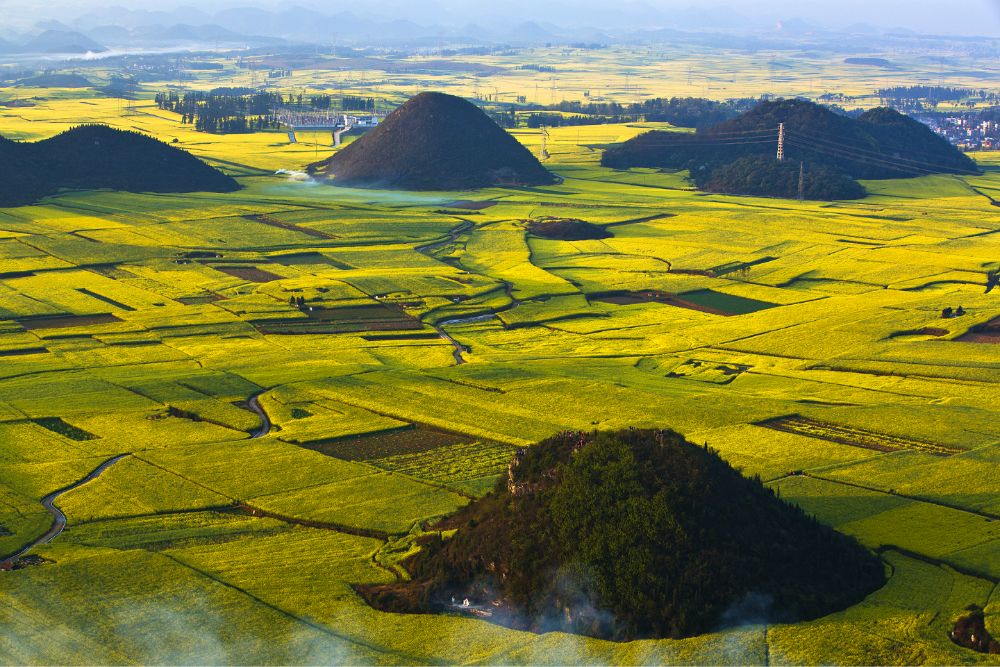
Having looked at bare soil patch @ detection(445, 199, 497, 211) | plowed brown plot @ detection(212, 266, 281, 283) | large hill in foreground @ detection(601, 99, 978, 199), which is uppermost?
large hill in foreground @ detection(601, 99, 978, 199)

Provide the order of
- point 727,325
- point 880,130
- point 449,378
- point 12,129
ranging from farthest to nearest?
point 12,129 → point 880,130 → point 727,325 → point 449,378

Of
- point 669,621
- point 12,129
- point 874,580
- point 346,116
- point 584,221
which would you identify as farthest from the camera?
point 346,116

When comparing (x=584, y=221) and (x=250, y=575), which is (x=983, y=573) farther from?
(x=584, y=221)

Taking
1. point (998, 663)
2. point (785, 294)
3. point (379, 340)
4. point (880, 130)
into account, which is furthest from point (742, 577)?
point (880, 130)

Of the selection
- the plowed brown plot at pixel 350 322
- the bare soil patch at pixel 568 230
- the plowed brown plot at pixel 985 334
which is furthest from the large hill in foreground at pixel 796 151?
the plowed brown plot at pixel 350 322

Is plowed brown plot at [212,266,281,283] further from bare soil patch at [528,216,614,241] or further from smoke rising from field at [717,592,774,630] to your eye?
smoke rising from field at [717,592,774,630]

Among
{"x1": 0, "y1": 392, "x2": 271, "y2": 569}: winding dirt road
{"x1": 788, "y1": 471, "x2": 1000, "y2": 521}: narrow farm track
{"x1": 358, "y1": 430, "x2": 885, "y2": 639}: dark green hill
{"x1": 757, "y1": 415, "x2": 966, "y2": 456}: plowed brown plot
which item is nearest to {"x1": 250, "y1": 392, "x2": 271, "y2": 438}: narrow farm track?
{"x1": 0, "y1": 392, "x2": 271, "y2": 569}: winding dirt road
